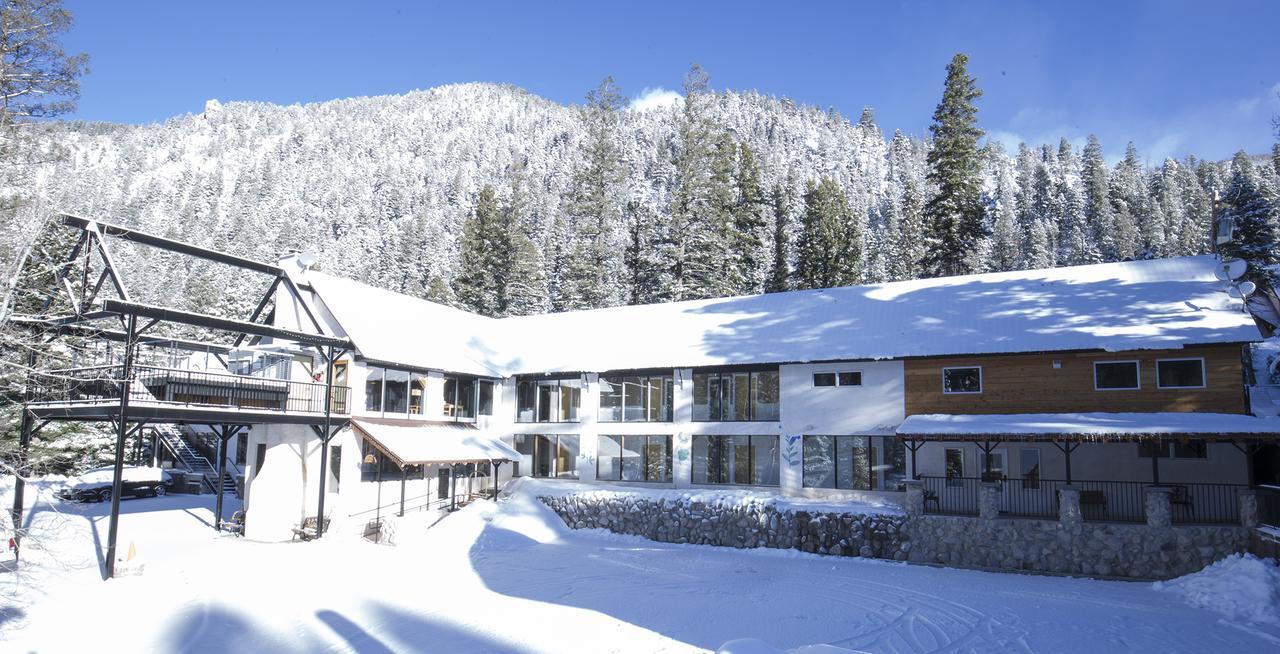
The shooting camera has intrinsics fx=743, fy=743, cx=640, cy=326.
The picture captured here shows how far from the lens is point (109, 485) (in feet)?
83.8

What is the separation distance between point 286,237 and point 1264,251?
280 ft

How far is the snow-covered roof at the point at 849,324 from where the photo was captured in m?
20.1

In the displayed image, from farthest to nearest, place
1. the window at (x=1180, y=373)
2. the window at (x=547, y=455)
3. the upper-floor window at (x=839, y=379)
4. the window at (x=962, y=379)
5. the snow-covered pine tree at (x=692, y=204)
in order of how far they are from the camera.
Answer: the snow-covered pine tree at (x=692, y=204) → the window at (x=547, y=455) → the upper-floor window at (x=839, y=379) → the window at (x=962, y=379) → the window at (x=1180, y=373)

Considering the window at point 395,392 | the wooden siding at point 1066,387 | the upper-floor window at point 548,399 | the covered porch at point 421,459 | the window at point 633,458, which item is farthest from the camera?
the upper-floor window at point 548,399

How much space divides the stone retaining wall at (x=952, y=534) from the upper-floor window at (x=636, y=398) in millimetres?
3944

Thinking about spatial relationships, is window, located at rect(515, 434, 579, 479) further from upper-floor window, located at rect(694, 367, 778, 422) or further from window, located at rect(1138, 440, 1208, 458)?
window, located at rect(1138, 440, 1208, 458)

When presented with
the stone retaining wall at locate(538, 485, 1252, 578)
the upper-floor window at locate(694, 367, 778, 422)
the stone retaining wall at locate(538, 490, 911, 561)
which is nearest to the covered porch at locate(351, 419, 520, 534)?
the stone retaining wall at locate(538, 490, 911, 561)

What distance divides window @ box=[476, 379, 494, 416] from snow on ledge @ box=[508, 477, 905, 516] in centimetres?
367

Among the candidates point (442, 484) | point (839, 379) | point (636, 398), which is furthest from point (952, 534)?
point (442, 484)

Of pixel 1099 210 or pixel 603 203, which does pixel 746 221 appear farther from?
pixel 1099 210

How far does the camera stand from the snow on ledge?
2003 centimetres

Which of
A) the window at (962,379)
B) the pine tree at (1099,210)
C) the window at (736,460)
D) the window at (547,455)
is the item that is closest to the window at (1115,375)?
the window at (962,379)

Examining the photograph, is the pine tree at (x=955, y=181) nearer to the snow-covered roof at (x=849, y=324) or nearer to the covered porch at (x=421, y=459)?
the snow-covered roof at (x=849, y=324)

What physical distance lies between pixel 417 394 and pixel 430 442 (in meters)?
2.30
